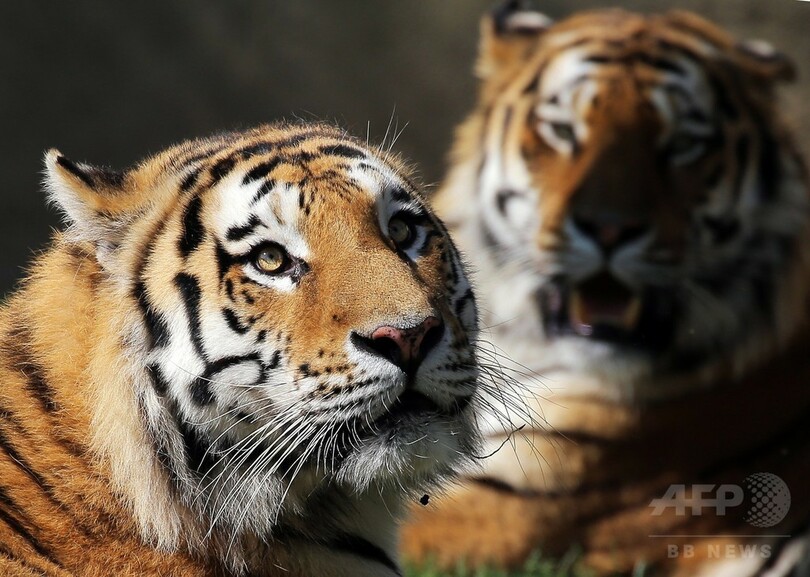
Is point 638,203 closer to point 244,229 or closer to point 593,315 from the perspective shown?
point 593,315

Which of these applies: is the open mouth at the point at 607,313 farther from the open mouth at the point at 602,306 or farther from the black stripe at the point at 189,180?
the black stripe at the point at 189,180

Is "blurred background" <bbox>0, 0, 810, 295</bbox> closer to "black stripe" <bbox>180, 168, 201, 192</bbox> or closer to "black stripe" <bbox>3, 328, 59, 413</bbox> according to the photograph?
"black stripe" <bbox>180, 168, 201, 192</bbox>

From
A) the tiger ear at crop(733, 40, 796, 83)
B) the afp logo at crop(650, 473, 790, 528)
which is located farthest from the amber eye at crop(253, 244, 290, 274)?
the tiger ear at crop(733, 40, 796, 83)

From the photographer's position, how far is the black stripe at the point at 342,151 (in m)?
2.05

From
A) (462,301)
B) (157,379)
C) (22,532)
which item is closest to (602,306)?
(462,301)

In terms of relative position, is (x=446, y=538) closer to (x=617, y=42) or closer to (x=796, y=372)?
(x=796, y=372)

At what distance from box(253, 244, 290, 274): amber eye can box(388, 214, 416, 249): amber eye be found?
22 cm

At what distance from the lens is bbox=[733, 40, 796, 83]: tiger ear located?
3594 mm

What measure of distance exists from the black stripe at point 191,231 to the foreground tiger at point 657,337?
173 cm

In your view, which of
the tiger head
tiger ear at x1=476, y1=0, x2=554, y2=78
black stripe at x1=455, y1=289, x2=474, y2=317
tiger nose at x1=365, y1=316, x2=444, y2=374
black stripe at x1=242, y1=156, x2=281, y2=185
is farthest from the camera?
tiger ear at x1=476, y1=0, x2=554, y2=78

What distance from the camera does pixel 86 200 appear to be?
1880 mm

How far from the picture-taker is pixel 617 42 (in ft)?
11.7

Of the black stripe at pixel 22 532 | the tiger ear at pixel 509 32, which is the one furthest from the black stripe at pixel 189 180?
the tiger ear at pixel 509 32

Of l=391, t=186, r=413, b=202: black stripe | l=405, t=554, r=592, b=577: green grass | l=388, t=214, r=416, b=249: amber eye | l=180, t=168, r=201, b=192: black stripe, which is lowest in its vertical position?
l=405, t=554, r=592, b=577: green grass
